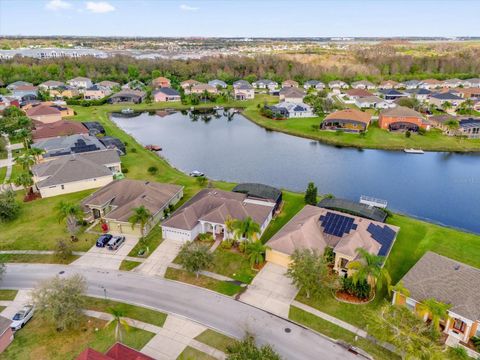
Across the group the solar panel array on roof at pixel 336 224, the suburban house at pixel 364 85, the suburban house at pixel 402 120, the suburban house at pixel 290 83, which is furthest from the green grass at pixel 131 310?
the suburban house at pixel 364 85

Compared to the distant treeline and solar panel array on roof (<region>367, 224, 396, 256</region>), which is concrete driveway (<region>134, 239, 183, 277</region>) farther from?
the distant treeline

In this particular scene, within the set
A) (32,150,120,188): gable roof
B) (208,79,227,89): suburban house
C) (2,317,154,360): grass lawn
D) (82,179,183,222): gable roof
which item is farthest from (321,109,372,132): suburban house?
(2,317,154,360): grass lawn

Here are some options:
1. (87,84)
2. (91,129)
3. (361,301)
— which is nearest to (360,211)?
(361,301)

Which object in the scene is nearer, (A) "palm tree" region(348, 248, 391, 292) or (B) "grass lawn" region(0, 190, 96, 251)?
(A) "palm tree" region(348, 248, 391, 292)

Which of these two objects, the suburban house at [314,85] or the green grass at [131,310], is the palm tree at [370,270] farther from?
the suburban house at [314,85]

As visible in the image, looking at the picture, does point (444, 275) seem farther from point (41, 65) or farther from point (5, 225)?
point (41, 65)
